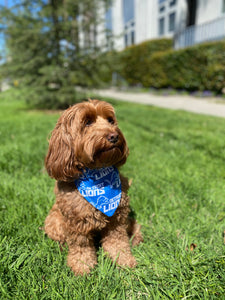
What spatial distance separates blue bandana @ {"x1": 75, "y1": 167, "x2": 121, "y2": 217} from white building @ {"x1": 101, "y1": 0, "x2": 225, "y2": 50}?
892 cm

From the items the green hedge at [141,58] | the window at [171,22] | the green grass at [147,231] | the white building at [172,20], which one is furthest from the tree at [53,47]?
the window at [171,22]

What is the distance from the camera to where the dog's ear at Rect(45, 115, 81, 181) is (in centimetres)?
189

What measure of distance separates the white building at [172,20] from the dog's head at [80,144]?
28.8 feet

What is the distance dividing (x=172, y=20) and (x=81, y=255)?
1931 cm

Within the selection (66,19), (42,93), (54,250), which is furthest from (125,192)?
(66,19)

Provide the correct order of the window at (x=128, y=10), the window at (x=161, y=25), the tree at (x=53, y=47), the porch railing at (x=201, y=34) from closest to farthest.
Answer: the tree at (x=53, y=47), the porch railing at (x=201, y=34), the window at (x=161, y=25), the window at (x=128, y=10)

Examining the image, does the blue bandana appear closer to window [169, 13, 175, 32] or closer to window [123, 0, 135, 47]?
window [169, 13, 175, 32]

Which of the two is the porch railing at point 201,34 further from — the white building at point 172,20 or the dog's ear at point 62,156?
the dog's ear at point 62,156

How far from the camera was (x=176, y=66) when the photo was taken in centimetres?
1398

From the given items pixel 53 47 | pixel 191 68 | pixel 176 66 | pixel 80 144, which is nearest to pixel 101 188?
pixel 80 144

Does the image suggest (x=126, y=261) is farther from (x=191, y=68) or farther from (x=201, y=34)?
(x=201, y=34)

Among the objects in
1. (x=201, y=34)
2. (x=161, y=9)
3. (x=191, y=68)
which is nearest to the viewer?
(x=191, y=68)

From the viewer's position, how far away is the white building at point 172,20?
1373cm

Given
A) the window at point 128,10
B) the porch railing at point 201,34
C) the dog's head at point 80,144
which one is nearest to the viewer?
the dog's head at point 80,144
